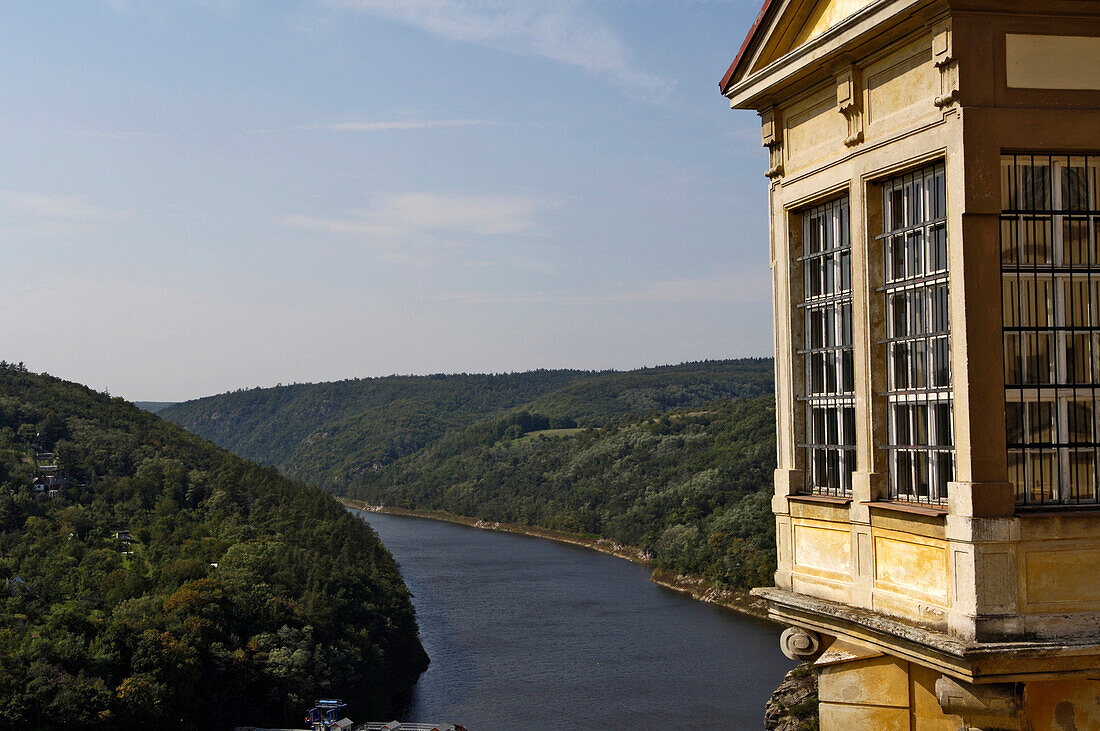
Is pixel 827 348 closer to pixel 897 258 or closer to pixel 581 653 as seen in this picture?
pixel 897 258

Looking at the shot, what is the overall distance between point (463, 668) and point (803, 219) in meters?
58.0

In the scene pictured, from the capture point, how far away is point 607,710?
52.5 m

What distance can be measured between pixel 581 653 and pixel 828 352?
59143mm

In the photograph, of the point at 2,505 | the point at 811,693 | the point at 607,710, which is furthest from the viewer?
the point at 2,505

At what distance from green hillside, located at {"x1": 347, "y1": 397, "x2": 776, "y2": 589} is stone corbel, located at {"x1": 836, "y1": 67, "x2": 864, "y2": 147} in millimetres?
73960

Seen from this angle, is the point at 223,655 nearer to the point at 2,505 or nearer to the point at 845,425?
the point at 2,505

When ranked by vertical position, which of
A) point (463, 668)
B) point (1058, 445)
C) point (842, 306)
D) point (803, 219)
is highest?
point (803, 219)

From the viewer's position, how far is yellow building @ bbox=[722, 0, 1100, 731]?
6.09m

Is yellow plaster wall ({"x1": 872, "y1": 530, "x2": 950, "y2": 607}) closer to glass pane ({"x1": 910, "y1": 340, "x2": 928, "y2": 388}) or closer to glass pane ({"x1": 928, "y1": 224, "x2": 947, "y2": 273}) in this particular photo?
glass pane ({"x1": 910, "y1": 340, "x2": 928, "y2": 388})

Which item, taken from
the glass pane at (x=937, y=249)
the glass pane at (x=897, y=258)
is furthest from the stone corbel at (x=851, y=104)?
the glass pane at (x=937, y=249)

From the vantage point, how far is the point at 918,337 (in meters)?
6.65

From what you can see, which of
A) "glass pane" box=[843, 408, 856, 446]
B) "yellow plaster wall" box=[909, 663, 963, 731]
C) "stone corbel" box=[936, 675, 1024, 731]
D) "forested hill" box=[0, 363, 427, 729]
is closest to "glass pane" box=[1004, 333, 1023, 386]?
"glass pane" box=[843, 408, 856, 446]

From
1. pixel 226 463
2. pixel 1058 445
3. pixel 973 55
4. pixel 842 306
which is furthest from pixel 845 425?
pixel 226 463

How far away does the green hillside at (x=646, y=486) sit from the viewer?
9694cm
